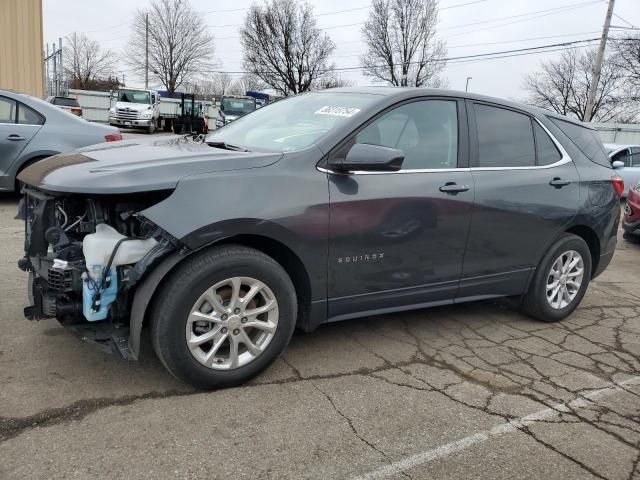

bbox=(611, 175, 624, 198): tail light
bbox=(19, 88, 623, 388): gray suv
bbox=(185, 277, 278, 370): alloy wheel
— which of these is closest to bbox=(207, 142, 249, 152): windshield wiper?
bbox=(19, 88, 623, 388): gray suv

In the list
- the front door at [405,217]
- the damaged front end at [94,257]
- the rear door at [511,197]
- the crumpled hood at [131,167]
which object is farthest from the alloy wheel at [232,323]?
the rear door at [511,197]

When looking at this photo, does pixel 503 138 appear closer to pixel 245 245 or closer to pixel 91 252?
pixel 245 245

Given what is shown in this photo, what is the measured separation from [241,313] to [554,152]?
2.91m

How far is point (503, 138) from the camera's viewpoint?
13.3ft

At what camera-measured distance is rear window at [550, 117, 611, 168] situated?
4551 mm

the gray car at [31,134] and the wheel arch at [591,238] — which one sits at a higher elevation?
the gray car at [31,134]

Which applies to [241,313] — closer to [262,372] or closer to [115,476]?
[262,372]

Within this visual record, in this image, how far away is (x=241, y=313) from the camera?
116 inches

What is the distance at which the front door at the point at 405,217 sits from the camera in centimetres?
323

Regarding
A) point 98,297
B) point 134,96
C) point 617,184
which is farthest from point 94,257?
point 134,96

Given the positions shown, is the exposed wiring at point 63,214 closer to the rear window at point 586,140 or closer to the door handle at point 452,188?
the door handle at point 452,188

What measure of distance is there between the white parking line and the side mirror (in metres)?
1.51

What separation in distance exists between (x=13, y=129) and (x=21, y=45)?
35.5 feet

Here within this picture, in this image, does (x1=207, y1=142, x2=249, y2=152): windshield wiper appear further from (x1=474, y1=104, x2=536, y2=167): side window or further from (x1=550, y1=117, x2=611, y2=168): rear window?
(x1=550, y1=117, x2=611, y2=168): rear window
